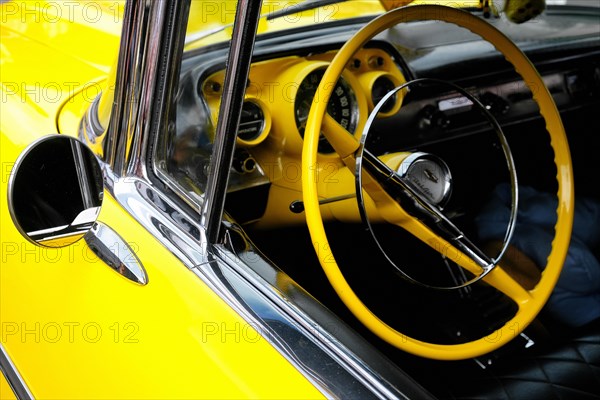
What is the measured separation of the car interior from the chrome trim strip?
53 centimetres

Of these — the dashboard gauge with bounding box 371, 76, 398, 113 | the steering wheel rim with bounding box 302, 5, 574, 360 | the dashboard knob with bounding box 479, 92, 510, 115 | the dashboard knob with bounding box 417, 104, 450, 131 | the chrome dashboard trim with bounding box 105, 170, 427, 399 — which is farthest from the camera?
the dashboard knob with bounding box 479, 92, 510, 115

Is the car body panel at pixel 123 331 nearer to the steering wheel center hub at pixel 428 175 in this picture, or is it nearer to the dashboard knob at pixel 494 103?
the steering wheel center hub at pixel 428 175

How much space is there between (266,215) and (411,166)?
398mm

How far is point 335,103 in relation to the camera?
1.55 meters

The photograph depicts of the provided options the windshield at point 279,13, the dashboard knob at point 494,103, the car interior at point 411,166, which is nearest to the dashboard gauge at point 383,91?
the car interior at point 411,166

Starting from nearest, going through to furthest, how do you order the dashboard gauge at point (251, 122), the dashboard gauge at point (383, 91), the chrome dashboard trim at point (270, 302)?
the chrome dashboard trim at point (270, 302), the dashboard gauge at point (251, 122), the dashboard gauge at point (383, 91)

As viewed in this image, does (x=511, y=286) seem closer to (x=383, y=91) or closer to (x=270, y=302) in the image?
(x=270, y=302)

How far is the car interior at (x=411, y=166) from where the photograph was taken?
1310 mm

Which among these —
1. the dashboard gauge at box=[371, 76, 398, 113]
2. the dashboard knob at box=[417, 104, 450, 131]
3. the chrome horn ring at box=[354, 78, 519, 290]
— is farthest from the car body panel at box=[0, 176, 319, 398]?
the dashboard knob at box=[417, 104, 450, 131]

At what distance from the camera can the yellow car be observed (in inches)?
39.9

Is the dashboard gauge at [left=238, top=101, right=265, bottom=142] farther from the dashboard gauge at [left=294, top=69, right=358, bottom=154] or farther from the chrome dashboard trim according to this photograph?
the chrome dashboard trim

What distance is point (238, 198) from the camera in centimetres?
146

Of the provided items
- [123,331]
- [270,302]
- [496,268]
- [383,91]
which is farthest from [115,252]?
[383,91]

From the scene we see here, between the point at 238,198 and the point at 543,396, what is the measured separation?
741mm
